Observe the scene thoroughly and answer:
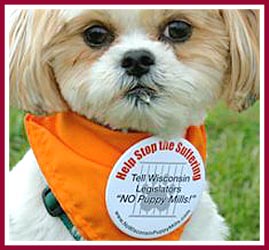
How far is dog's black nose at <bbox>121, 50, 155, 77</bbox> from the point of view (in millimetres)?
2994

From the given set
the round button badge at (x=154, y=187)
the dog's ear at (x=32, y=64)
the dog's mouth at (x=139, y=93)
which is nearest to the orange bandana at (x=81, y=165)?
the round button badge at (x=154, y=187)

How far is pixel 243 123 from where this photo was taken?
5184 mm

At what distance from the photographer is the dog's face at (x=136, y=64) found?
9.89ft

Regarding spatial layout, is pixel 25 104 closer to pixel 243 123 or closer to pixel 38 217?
pixel 38 217

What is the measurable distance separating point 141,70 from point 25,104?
42 centimetres

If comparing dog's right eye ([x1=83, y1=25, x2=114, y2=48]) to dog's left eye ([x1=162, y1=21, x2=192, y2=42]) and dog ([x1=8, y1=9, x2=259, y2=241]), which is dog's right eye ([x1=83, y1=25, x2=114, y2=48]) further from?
dog's left eye ([x1=162, y1=21, x2=192, y2=42])

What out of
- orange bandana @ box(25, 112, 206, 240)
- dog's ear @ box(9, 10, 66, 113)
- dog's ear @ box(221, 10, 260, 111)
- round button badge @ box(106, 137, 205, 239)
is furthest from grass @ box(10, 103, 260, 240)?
dog's ear @ box(9, 10, 66, 113)

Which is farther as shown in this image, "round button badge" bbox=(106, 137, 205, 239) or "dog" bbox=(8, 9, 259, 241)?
"round button badge" bbox=(106, 137, 205, 239)

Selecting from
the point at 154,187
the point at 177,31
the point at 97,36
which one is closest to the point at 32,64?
the point at 97,36

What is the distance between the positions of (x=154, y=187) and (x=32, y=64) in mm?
563

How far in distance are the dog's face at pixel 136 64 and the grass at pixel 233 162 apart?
1082mm

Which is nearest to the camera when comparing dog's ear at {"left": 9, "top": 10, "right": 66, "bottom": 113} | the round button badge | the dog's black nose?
the dog's black nose

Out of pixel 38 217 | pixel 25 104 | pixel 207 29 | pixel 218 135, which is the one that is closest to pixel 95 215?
pixel 38 217

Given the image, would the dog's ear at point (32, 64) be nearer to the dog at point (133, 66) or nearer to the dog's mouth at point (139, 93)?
the dog at point (133, 66)
